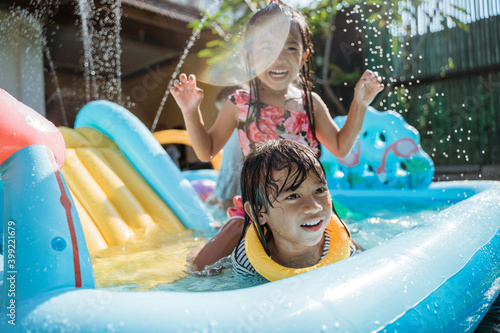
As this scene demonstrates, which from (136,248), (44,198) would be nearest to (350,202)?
(136,248)

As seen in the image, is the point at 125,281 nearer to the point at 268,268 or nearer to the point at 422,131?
the point at 268,268

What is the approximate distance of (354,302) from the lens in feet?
2.91

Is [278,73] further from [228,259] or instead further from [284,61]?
[228,259]

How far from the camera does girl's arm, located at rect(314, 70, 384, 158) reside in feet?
5.79

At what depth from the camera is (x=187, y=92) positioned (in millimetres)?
1676

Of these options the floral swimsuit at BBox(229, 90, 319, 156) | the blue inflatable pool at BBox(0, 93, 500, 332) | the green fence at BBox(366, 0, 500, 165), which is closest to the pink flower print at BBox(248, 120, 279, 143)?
the floral swimsuit at BBox(229, 90, 319, 156)

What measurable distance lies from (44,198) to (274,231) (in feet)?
1.97

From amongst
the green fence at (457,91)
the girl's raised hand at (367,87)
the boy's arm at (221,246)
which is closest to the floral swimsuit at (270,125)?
the girl's raised hand at (367,87)

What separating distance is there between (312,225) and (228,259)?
472 mm

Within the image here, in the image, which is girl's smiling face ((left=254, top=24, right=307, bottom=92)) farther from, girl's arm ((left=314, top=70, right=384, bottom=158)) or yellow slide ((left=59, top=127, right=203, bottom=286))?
yellow slide ((left=59, top=127, right=203, bottom=286))

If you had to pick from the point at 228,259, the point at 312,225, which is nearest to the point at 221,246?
the point at 228,259

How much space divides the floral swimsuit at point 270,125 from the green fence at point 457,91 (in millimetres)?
4144

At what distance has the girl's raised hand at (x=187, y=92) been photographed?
166 centimetres

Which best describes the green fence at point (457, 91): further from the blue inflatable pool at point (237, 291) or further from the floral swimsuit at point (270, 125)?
the blue inflatable pool at point (237, 291)
